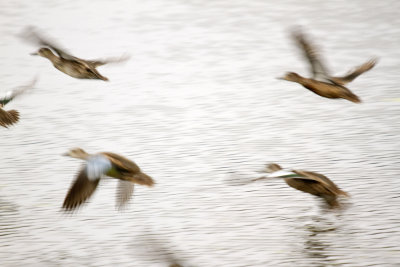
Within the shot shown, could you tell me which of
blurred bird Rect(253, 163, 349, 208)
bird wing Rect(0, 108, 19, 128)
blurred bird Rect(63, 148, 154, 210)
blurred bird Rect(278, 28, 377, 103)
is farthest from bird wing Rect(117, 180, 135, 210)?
blurred bird Rect(278, 28, 377, 103)

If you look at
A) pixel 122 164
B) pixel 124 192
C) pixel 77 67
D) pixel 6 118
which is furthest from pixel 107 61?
pixel 122 164

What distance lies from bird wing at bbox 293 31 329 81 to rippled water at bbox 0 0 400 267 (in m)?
0.63

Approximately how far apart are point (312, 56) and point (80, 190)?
6.36 ft

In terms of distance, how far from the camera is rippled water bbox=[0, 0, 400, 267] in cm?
518

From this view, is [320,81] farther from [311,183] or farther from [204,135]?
[204,135]

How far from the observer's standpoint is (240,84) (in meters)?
8.52

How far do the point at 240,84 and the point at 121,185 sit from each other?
298 centimetres

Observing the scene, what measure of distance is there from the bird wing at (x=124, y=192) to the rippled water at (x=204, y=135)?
0.06m

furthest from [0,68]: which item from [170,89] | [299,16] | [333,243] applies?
[333,243]

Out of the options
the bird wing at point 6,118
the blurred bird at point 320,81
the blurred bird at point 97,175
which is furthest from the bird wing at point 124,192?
the blurred bird at point 320,81

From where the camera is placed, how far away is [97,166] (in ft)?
16.5

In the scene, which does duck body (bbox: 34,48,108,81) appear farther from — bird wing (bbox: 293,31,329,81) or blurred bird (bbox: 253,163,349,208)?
blurred bird (bbox: 253,163,349,208)

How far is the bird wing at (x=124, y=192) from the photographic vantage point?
5695mm

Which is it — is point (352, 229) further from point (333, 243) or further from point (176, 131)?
point (176, 131)
